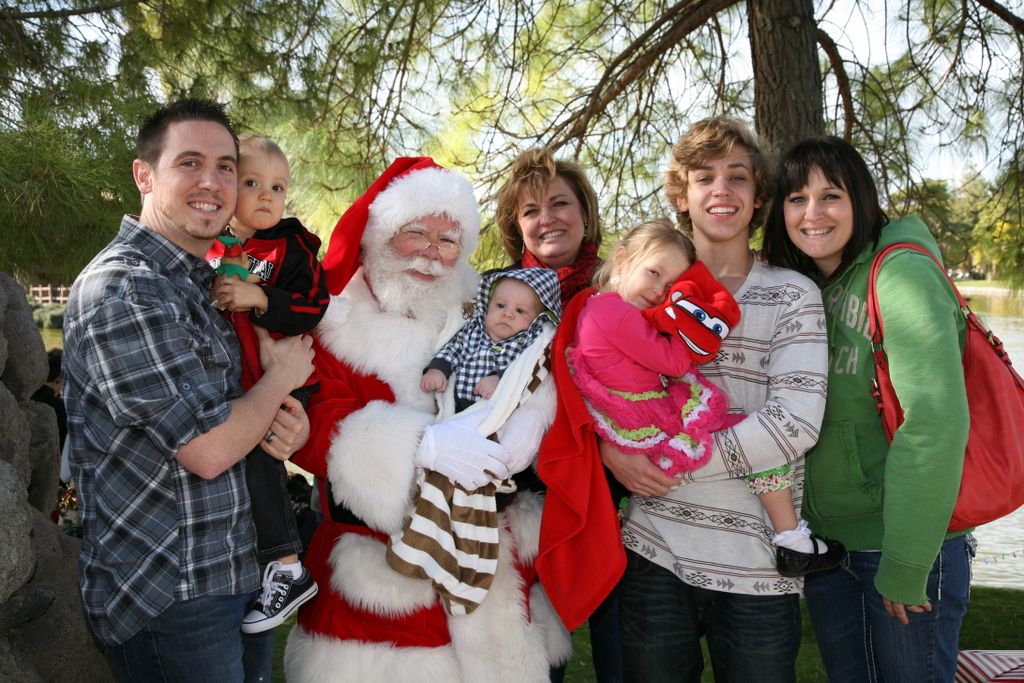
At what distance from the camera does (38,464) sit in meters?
3.54

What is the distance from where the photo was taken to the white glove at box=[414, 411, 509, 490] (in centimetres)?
228

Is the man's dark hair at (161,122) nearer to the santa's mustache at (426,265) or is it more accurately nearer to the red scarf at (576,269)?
the santa's mustache at (426,265)

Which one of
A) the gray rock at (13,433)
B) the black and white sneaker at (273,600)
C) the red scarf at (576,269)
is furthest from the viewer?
the red scarf at (576,269)

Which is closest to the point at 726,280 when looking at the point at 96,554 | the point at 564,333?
the point at 564,333

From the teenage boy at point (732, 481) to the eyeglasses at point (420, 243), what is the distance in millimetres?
784

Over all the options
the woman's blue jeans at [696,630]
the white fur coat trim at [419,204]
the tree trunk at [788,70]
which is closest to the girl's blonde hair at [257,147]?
the white fur coat trim at [419,204]

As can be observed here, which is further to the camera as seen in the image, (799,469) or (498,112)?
(498,112)

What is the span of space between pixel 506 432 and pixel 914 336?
1.11m

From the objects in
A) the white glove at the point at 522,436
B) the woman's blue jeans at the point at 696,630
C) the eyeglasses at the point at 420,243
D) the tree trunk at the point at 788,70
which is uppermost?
the tree trunk at the point at 788,70

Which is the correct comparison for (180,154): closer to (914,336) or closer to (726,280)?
(726,280)

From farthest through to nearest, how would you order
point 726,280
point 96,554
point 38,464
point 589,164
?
point 589,164, point 38,464, point 726,280, point 96,554

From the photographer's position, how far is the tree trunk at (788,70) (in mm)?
4266

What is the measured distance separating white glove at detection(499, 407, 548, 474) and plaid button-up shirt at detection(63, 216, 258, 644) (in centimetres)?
75

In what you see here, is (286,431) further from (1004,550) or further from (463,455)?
(1004,550)
